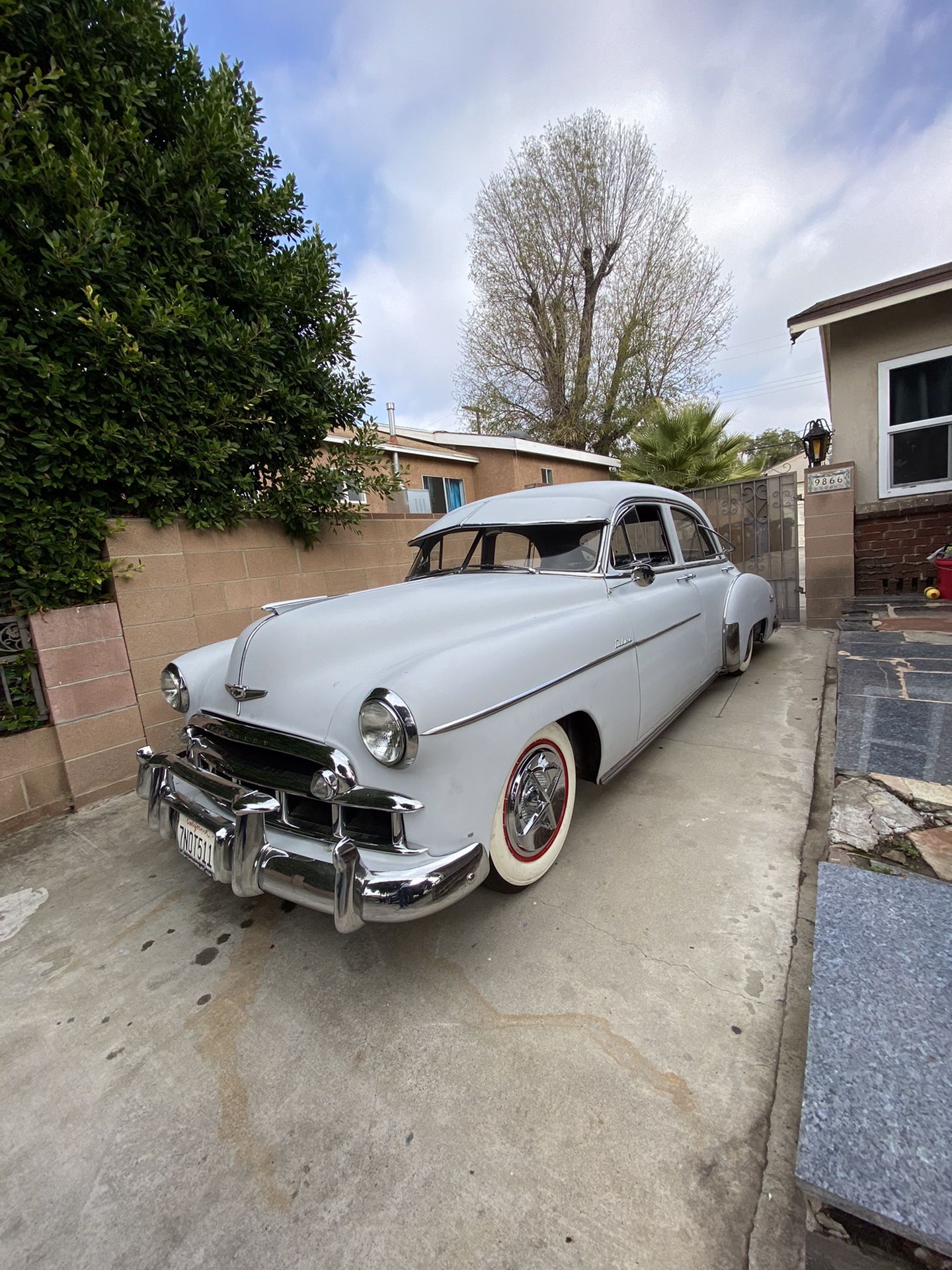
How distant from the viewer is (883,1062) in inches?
52.7

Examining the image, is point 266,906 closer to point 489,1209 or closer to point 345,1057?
point 345,1057

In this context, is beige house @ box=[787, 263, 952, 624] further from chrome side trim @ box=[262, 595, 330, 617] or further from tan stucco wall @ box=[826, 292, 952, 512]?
chrome side trim @ box=[262, 595, 330, 617]

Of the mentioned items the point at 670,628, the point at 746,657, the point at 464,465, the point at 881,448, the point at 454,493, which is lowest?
the point at 746,657

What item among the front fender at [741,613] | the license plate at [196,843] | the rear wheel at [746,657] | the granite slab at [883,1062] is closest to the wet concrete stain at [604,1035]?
the granite slab at [883,1062]

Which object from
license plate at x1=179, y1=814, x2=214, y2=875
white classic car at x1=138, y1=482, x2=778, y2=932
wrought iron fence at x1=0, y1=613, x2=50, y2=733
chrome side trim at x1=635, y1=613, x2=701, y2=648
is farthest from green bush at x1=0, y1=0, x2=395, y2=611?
chrome side trim at x1=635, y1=613, x2=701, y2=648

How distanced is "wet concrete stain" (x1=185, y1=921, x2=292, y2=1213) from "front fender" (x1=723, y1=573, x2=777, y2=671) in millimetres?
3674

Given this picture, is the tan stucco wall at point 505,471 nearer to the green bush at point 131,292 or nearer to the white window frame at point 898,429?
the white window frame at point 898,429

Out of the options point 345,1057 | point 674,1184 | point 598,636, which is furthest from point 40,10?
point 674,1184

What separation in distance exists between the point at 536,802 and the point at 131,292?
367 cm

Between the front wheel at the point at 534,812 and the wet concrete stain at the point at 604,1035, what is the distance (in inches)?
16.4

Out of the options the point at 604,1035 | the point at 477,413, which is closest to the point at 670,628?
the point at 604,1035

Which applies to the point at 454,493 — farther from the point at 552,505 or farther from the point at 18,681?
the point at 18,681

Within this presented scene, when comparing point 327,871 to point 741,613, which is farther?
point 741,613

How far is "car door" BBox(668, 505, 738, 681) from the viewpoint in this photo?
380cm
